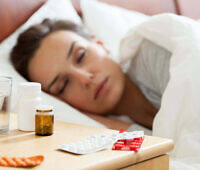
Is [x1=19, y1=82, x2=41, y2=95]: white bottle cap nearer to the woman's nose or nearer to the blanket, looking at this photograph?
the blanket

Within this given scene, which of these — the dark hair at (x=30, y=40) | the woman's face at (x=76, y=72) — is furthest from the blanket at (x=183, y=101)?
the dark hair at (x=30, y=40)

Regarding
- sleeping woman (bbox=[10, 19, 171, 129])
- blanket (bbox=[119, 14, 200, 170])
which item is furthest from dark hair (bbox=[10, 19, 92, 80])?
blanket (bbox=[119, 14, 200, 170])

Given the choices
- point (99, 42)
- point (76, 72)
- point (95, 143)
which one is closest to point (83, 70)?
point (76, 72)

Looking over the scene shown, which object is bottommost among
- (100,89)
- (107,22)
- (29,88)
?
(100,89)

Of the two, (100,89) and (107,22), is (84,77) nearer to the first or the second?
(100,89)

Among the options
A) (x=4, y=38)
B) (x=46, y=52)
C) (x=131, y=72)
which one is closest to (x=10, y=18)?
(x=4, y=38)

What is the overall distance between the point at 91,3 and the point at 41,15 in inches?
11.9

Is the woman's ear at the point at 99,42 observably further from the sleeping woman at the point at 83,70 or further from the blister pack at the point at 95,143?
the blister pack at the point at 95,143

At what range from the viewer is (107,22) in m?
1.60

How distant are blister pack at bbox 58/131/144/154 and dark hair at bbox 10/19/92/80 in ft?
2.28

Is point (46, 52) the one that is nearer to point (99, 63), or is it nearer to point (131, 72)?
point (99, 63)

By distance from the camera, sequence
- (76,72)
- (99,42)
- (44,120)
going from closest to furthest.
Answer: (44,120) → (76,72) → (99,42)

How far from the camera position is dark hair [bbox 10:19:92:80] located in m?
1.33

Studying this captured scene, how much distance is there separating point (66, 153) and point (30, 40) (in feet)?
2.59
